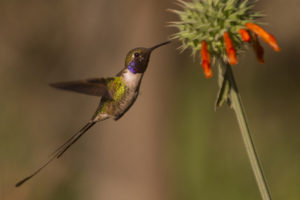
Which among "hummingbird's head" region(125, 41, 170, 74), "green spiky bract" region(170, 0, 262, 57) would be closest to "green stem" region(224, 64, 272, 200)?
"green spiky bract" region(170, 0, 262, 57)

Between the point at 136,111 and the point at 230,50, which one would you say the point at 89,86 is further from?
the point at 136,111

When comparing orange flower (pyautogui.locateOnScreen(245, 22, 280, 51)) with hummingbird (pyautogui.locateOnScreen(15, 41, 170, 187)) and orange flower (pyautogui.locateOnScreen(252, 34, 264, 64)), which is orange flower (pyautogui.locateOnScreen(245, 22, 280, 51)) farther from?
hummingbird (pyautogui.locateOnScreen(15, 41, 170, 187))

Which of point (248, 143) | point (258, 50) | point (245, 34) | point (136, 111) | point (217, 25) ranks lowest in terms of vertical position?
point (248, 143)

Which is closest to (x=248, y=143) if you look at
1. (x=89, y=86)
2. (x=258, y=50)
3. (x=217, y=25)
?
(x=258, y=50)

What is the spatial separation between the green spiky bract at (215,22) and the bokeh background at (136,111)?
5.09 meters

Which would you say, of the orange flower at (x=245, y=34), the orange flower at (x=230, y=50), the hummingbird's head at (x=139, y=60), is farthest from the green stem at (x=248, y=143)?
the hummingbird's head at (x=139, y=60)

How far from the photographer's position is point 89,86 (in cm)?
312

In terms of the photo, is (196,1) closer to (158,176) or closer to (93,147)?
(158,176)

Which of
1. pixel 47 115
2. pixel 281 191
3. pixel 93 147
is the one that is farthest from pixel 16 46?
pixel 281 191

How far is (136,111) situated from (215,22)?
18.9ft

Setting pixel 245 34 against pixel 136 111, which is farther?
pixel 136 111

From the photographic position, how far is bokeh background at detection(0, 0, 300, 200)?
7762 millimetres

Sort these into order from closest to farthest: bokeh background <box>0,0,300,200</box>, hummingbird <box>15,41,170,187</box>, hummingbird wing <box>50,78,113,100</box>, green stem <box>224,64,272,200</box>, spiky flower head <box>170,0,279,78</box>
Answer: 1. green stem <box>224,64,272,200</box>
2. spiky flower head <box>170,0,279,78</box>
3. hummingbird wing <box>50,78,113,100</box>
4. hummingbird <box>15,41,170,187</box>
5. bokeh background <box>0,0,300,200</box>

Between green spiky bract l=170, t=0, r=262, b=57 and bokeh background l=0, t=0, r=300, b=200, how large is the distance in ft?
16.7
